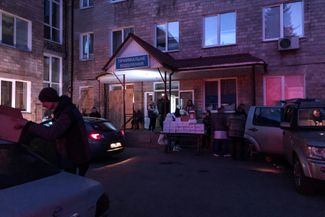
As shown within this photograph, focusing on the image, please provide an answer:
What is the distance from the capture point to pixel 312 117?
8344mm

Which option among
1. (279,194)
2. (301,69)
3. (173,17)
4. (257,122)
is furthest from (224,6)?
Result: (279,194)

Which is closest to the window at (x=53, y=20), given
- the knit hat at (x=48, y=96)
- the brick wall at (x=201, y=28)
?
the brick wall at (x=201, y=28)

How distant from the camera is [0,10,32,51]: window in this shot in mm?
18250

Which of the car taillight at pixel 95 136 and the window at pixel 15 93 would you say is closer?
the car taillight at pixel 95 136

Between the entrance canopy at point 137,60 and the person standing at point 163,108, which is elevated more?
the entrance canopy at point 137,60

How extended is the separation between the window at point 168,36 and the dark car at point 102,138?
817 cm

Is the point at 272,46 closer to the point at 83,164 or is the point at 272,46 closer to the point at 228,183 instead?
the point at 228,183

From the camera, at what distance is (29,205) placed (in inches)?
103

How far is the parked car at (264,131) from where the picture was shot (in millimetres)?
11148

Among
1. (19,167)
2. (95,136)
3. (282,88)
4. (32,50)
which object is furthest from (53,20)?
(19,167)

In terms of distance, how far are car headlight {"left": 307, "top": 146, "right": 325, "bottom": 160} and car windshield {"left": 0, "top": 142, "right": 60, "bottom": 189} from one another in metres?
5.06

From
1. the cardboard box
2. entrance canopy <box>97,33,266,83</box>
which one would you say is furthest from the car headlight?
entrance canopy <box>97,33,266,83</box>

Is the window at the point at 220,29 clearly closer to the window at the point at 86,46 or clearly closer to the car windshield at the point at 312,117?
the window at the point at 86,46

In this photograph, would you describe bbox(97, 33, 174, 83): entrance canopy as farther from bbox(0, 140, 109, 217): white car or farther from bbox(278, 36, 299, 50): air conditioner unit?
bbox(0, 140, 109, 217): white car
